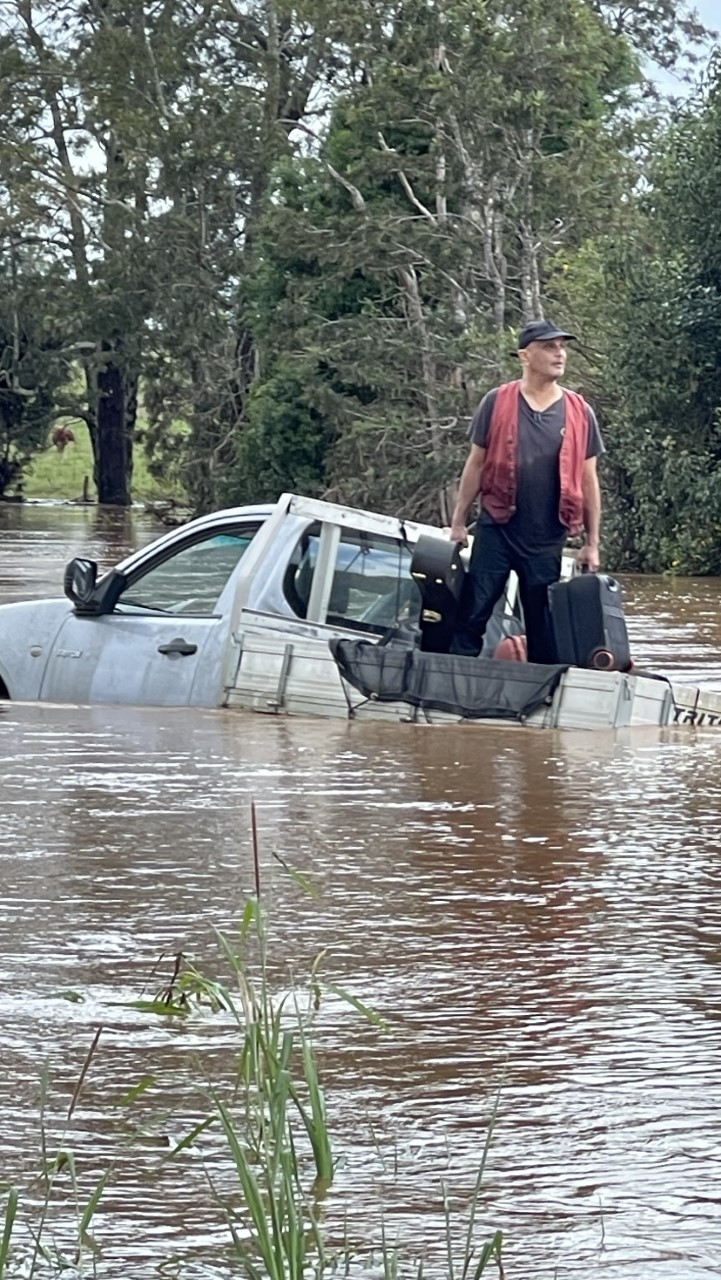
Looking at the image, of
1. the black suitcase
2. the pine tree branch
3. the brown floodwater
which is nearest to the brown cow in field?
the pine tree branch

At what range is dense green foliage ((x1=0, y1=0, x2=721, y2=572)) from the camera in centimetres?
2694

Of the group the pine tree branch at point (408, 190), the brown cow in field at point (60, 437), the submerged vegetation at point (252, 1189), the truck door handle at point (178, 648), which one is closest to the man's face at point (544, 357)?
the truck door handle at point (178, 648)

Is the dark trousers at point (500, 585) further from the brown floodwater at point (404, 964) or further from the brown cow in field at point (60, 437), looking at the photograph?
the brown cow in field at point (60, 437)

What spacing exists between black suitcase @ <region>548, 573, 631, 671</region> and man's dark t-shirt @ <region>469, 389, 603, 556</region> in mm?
307

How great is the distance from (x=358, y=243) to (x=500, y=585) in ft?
79.3

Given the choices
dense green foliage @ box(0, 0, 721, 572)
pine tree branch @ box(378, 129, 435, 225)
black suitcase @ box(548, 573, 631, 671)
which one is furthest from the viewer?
pine tree branch @ box(378, 129, 435, 225)

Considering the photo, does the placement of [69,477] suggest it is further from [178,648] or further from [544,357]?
[544,357]

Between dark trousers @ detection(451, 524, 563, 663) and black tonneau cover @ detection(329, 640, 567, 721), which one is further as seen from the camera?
dark trousers @ detection(451, 524, 563, 663)

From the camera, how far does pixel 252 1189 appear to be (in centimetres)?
318

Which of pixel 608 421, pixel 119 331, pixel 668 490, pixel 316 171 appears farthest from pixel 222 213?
pixel 668 490

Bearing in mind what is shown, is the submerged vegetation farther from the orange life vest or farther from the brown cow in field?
the brown cow in field

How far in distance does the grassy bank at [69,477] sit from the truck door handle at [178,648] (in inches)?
1866

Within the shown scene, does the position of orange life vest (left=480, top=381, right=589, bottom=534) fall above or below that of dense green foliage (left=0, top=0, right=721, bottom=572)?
below

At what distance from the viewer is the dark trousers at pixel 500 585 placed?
988 cm
